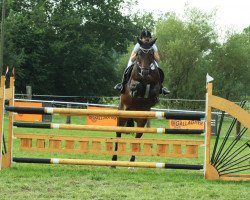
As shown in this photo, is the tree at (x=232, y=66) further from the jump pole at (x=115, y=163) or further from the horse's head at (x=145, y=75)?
the jump pole at (x=115, y=163)

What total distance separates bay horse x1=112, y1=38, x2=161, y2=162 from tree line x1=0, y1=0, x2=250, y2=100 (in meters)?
27.5

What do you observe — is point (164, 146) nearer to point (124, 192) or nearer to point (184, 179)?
point (184, 179)

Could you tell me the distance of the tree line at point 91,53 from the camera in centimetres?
3862

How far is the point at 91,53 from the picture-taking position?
4453cm

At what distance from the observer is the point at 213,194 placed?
6215 mm

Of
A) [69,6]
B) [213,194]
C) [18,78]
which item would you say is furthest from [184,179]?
[69,6]

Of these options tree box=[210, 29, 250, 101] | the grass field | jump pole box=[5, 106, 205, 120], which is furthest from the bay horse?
tree box=[210, 29, 250, 101]

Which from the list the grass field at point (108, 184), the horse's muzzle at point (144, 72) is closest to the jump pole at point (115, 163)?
the grass field at point (108, 184)

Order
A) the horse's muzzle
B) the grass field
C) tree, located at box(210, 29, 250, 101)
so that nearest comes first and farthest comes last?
the grass field < the horse's muzzle < tree, located at box(210, 29, 250, 101)

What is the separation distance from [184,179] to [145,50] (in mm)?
2512

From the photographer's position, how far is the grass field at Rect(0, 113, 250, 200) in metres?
6.01

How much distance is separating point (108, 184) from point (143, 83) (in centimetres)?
279

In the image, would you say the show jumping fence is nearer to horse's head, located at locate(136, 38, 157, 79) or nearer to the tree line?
horse's head, located at locate(136, 38, 157, 79)

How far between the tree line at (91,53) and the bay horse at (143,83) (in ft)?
90.1
